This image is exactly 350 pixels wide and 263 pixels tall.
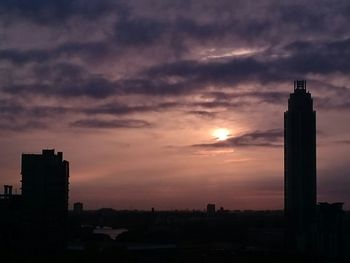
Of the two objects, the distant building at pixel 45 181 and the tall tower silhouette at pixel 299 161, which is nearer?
the distant building at pixel 45 181

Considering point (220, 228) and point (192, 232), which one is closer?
point (192, 232)

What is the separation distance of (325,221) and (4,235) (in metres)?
54.7

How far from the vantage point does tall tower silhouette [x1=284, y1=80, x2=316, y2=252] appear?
12862 centimetres

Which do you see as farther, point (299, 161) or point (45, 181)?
point (299, 161)

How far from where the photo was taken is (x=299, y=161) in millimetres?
134875

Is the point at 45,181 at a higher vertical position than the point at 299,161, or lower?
lower

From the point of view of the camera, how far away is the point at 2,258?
154ft

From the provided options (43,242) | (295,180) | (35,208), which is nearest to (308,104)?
(295,180)

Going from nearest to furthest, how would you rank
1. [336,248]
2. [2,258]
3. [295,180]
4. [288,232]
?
[2,258] → [336,248] → [288,232] → [295,180]

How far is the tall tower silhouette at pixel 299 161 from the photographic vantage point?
128625mm

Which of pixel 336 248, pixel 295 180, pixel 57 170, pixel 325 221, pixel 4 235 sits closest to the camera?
pixel 4 235

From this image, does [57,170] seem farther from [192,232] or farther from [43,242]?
[192,232]

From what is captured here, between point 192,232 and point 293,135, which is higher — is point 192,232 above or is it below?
below

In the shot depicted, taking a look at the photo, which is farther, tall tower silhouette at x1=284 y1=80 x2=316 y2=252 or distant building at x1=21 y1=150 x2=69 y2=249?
tall tower silhouette at x1=284 y1=80 x2=316 y2=252
